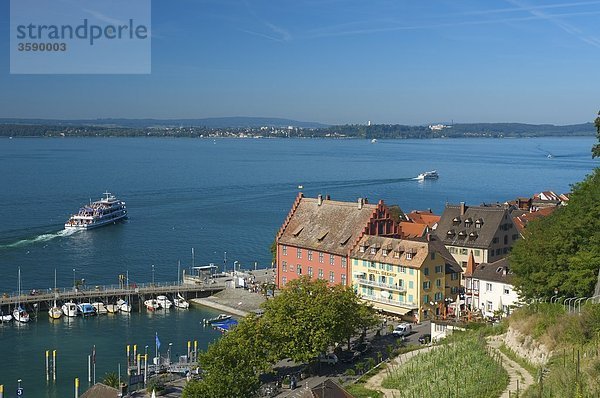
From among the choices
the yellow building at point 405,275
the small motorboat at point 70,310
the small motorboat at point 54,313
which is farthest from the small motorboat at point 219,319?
the small motorboat at point 54,313

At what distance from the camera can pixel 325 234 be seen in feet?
212

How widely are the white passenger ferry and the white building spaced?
63088mm

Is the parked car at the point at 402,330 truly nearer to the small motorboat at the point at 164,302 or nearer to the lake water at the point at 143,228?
the lake water at the point at 143,228

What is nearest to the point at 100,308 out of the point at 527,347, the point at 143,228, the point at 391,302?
the point at 391,302

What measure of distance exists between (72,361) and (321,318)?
18192 millimetres

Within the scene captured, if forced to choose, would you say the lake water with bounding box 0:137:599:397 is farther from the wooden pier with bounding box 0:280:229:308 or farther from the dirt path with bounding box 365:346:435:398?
the dirt path with bounding box 365:346:435:398

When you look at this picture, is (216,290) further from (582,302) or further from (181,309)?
(582,302)

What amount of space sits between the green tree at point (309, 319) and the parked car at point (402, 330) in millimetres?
5829

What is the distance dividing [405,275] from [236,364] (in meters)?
23.8

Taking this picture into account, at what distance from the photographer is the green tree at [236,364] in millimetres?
34531

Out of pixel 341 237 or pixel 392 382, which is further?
pixel 341 237

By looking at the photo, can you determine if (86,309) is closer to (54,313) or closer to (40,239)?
(54,313)

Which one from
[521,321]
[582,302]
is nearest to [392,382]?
[521,321]

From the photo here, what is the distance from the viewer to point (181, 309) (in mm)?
67375
